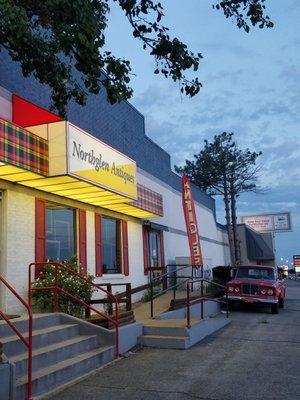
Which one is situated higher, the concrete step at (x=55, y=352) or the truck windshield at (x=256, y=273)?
the truck windshield at (x=256, y=273)

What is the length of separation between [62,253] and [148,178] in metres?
8.82

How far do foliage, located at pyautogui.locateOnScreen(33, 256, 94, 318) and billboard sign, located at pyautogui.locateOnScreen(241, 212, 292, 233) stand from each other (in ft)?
226

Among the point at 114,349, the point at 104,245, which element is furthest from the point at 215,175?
the point at 114,349

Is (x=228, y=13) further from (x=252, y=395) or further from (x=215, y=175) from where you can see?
(x=215, y=175)

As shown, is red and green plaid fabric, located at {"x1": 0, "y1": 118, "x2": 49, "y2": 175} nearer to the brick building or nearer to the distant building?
the brick building

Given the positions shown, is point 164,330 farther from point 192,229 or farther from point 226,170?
point 226,170

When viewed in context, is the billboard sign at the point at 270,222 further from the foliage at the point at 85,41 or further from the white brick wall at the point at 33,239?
the foliage at the point at 85,41

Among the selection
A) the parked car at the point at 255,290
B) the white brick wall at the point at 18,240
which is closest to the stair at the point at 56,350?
the white brick wall at the point at 18,240

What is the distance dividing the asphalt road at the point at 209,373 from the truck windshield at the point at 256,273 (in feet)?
22.3

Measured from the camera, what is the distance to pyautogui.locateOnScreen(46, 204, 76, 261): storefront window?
13320mm

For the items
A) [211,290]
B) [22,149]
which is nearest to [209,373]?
[22,149]

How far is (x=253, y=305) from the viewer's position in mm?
19766

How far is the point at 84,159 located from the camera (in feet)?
40.3

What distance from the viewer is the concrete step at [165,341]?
1082 centimetres
